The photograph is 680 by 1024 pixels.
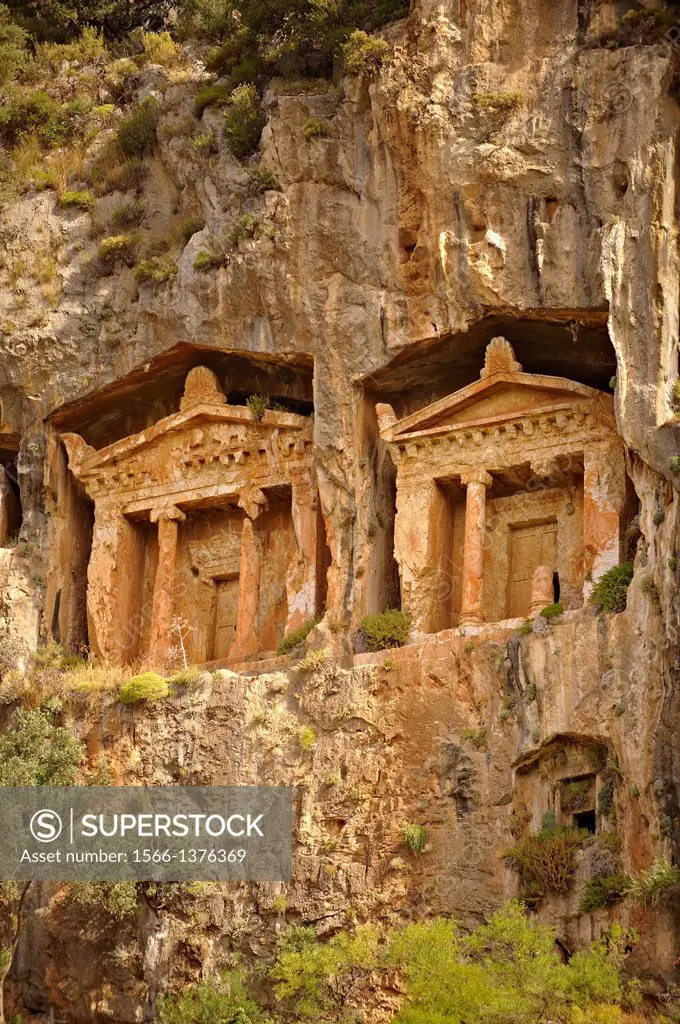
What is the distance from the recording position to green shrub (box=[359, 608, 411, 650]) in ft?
107

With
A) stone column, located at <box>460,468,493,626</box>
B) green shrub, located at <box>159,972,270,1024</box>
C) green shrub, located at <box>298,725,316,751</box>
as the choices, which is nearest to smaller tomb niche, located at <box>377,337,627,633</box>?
stone column, located at <box>460,468,493,626</box>

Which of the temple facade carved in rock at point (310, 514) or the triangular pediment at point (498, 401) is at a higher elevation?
the triangular pediment at point (498, 401)

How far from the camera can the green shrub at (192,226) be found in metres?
37.4

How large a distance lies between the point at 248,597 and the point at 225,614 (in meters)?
1.60

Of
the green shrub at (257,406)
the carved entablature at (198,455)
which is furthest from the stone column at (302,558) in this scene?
the green shrub at (257,406)

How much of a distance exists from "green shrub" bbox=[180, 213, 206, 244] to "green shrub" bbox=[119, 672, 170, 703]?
9.07m

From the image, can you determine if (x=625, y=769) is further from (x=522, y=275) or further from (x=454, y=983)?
(x=522, y=275)

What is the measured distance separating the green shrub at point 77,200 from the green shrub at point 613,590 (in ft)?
47.2

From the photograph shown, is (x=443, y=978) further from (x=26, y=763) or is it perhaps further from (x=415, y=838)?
(x=26, y=763)

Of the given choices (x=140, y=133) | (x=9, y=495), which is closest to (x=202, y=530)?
(x=9, y=495)

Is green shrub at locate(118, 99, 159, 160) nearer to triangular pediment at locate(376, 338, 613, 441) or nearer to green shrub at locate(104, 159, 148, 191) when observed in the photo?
green shrub at locate(104, 159, 148, 191)

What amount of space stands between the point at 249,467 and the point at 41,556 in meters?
4.61

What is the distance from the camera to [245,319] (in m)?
35.8

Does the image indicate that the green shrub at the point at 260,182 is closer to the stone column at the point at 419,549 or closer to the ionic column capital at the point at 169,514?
the stone column at the point at 419,549
